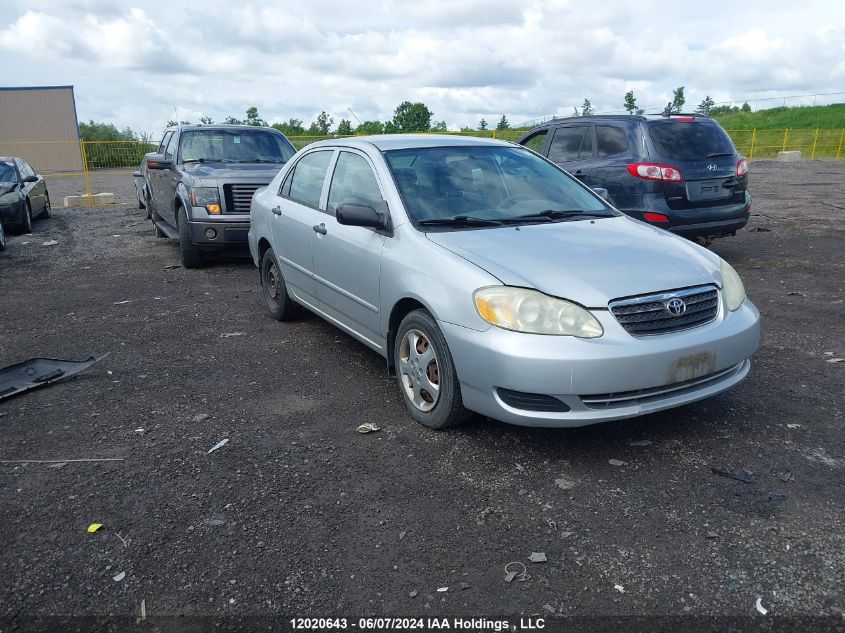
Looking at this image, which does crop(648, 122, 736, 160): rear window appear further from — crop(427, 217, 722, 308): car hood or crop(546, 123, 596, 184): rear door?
crop(427, 217, 722, 308): car hood

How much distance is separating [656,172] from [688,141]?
2.32 feet

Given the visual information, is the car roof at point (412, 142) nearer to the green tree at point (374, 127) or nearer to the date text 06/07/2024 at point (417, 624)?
the date text 06/07/2024 at point (417, 624)

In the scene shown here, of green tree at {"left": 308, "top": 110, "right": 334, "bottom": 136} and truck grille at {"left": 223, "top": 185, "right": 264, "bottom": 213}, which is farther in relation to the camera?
green tree at {"left": 308, "top": 110, "right": 334, "bottom": 136}

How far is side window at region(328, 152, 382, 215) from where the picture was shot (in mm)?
4887

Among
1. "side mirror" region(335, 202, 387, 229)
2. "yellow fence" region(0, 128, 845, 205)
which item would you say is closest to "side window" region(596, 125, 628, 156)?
"side mirror" region(335, 202, 387, 229)

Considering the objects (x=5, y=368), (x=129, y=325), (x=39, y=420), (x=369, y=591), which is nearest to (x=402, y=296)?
(x=369, y=591)

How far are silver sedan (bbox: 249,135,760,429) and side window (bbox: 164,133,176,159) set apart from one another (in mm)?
5889

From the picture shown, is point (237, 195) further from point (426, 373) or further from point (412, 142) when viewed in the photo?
point (426, 373)

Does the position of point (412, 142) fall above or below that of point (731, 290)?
above

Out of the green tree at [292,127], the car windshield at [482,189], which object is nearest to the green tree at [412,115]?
the green tree at [292,127]

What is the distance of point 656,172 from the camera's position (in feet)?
26.6

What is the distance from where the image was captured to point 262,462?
12.7 ft

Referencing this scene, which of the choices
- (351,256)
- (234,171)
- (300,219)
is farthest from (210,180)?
(351,256)

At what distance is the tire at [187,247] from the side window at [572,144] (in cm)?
491
